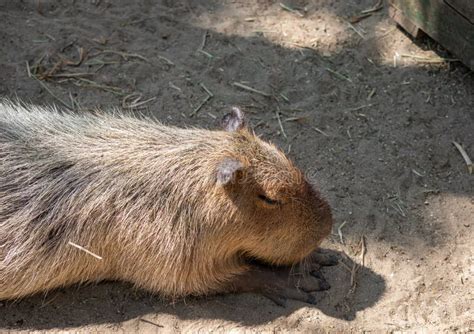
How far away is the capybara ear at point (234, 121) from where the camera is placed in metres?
3.59

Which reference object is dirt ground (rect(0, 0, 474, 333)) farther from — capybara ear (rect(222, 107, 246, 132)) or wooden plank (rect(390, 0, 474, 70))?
capybara ear (rect(222, 107, 246, 132))

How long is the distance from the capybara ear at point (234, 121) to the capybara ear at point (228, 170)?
414 millimetres

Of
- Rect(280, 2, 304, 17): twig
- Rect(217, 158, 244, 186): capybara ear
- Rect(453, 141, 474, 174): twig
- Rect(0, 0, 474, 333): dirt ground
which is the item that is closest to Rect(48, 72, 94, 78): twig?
Rect(0, 0, 474, 333): dirt ground

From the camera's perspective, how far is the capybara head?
3.31m

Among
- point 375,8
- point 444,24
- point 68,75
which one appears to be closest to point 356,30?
point 375,8

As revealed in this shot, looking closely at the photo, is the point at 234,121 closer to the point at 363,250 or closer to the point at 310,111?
the point at 363,250

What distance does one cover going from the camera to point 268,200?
3.40 m

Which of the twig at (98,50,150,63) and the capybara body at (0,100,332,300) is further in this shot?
the twig at (98,50,150,63)

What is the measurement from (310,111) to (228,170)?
1.87 metres

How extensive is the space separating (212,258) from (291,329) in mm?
606

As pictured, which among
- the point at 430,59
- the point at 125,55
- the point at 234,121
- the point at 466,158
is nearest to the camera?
the point at 234,121

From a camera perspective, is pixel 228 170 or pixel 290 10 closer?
pixel 228 170

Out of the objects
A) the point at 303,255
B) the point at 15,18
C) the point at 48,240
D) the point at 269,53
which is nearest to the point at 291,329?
the point at 303,255

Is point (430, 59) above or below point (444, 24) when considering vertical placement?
below
